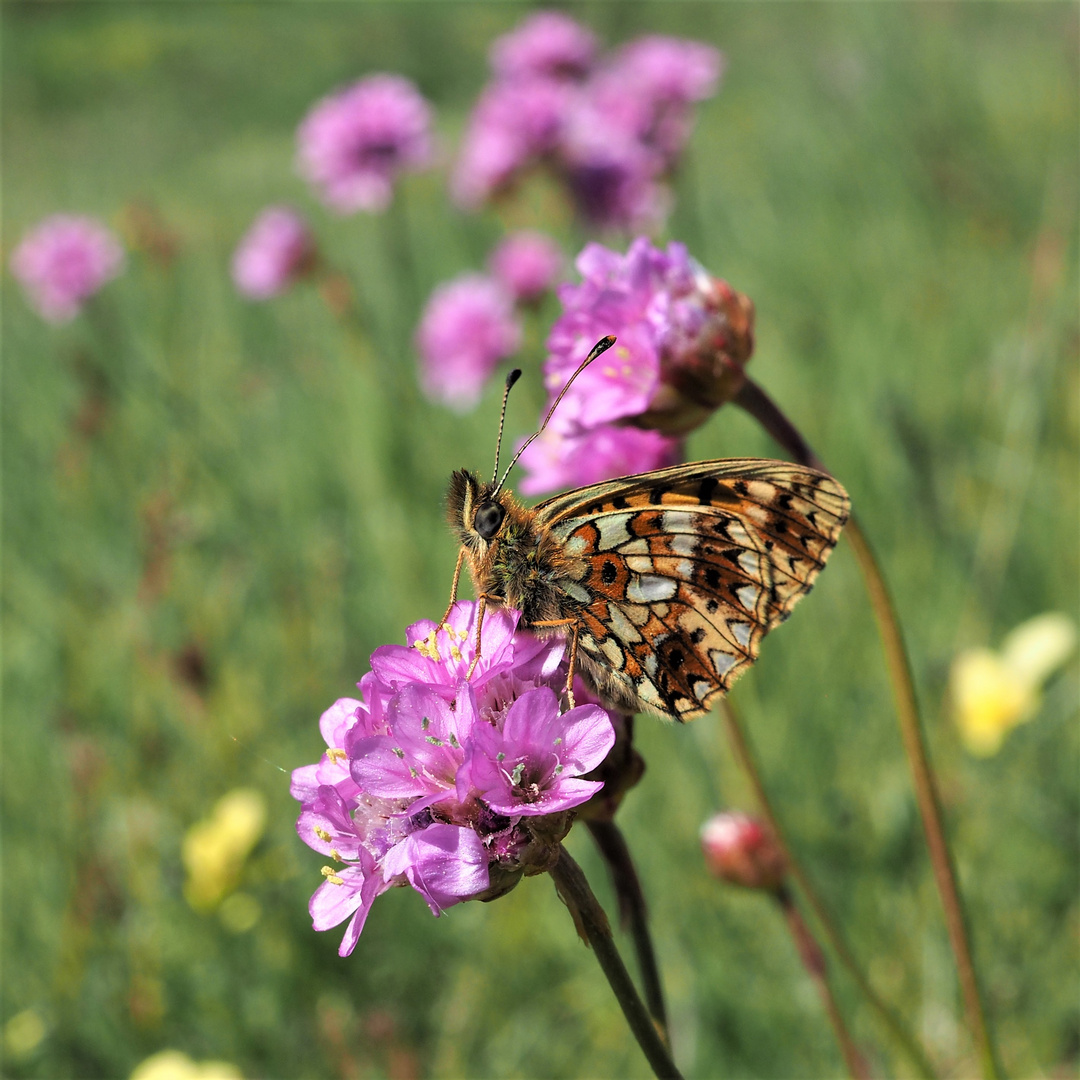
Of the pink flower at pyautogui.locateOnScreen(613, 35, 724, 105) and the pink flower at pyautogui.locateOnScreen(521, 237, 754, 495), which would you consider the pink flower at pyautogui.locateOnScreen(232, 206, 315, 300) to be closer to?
the pink flower at pyautogui.locateOnScreen(613, 35, 724, 105)

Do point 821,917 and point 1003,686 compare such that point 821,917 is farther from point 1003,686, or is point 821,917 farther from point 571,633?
point 1003,686

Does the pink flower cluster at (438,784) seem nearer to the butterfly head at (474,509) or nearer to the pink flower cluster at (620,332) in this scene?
the butterfly head at (474,509)

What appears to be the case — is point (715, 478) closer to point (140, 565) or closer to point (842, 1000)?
point (842, 1000)

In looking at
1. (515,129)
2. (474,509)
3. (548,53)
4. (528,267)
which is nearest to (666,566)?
(474,509)

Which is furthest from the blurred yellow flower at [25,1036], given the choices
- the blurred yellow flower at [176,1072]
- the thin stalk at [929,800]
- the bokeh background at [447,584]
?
the thin stalk at [929,800]

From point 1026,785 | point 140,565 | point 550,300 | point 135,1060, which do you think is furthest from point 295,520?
point 1026,785

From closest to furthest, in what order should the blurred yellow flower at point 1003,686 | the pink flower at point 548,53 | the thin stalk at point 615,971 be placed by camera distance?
the thin stalk at point 615,971 < the blurred yellow flower at point 1003,686 < the pink flower at point 548,53
